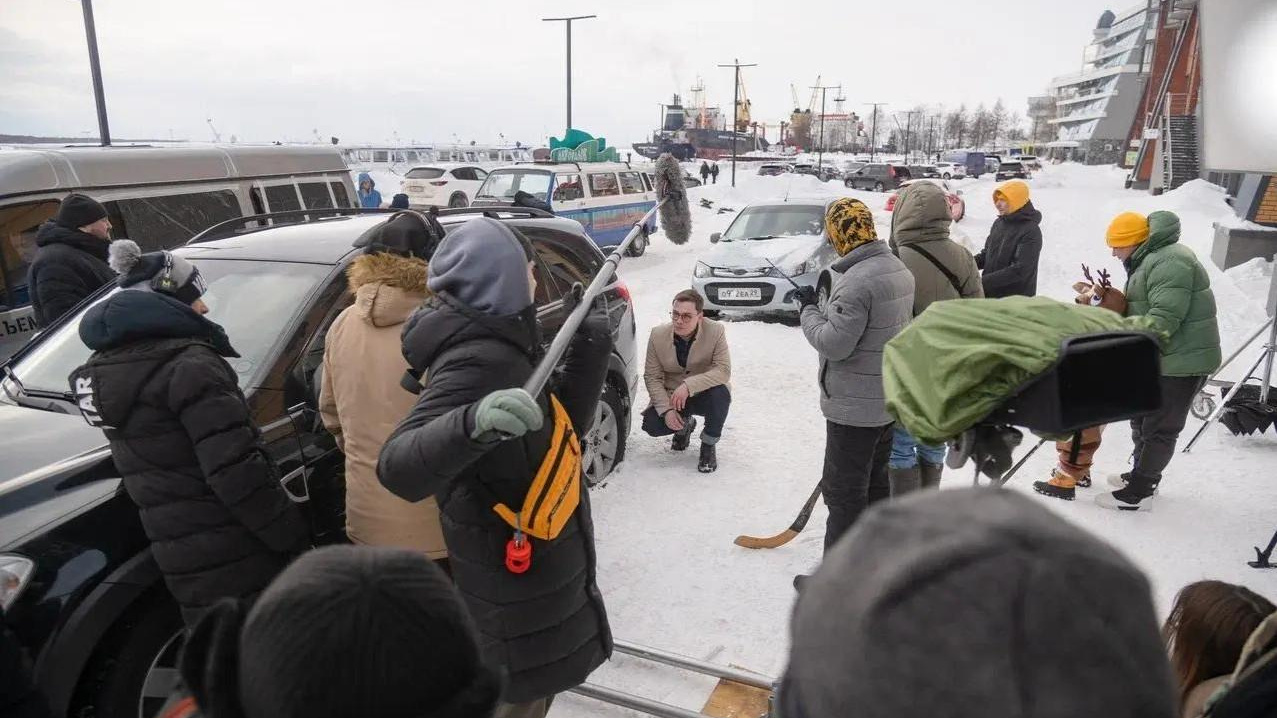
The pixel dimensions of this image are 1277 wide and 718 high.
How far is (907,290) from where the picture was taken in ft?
11.1

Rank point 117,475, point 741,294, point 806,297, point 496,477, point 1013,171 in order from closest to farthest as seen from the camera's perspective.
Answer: point 496,477, point 117,475, point 806,297, point 741,294, point 1013,171

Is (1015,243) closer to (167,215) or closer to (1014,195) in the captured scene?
(1014,195)

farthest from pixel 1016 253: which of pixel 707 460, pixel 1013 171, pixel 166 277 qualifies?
pixel 1013 171

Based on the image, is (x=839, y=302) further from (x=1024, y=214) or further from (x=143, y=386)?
(x=1024, y=214)

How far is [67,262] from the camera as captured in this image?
494 centimetres

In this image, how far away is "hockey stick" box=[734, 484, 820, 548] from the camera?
415cm

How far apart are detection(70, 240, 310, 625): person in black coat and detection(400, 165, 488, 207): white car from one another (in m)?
16.8

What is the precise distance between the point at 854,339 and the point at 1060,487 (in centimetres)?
236

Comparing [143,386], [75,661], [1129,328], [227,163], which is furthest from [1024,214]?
[227,163]

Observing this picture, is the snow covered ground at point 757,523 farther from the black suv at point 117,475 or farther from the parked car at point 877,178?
the parked car at point 877,178


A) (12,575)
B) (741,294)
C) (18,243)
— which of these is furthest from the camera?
(741,294)

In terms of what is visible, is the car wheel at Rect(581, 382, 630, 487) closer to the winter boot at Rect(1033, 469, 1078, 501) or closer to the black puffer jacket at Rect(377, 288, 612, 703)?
the black puffer jacket at Rect(377, 288, 612, 703)

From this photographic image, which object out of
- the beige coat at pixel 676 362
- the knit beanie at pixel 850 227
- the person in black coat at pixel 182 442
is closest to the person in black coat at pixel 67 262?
the person in black coat at pixel 182 442

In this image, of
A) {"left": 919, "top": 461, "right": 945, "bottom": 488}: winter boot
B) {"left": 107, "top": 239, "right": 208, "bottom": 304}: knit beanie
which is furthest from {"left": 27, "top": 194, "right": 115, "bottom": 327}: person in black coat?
{"left": 919, "top": 461, "right": 945, "bottom": 488}: winter boot
